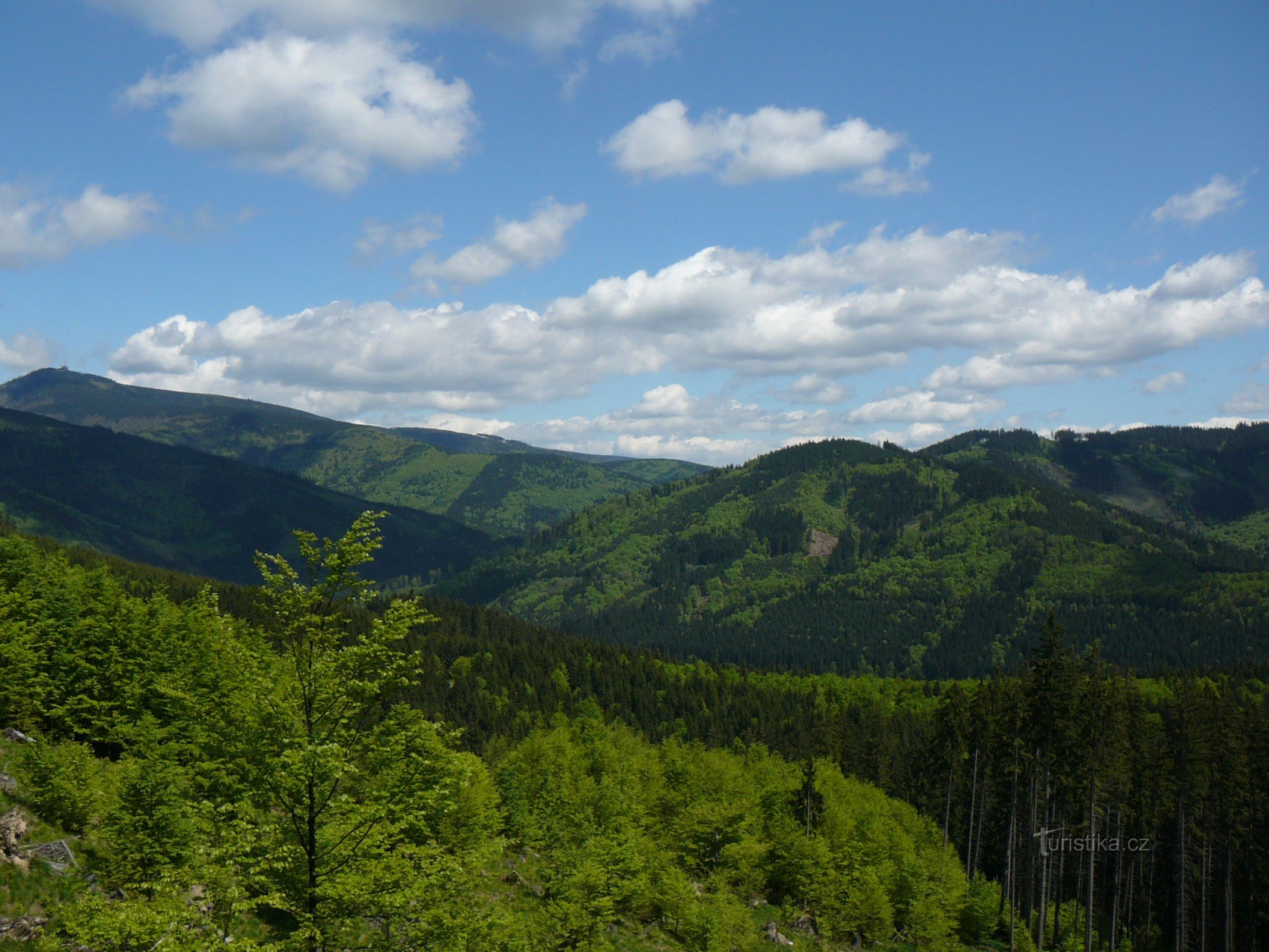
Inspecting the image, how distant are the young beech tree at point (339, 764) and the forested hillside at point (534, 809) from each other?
81 millimetres

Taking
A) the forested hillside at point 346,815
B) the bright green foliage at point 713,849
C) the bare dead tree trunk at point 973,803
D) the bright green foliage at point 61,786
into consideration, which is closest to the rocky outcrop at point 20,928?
the forested hillside at point 346,815

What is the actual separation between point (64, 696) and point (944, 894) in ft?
199

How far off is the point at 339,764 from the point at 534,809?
53588 mm

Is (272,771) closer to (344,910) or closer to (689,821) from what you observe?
(344,910)

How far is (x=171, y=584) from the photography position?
445 ft

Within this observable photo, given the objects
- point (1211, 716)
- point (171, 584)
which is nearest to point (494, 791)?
point (1211, 716)

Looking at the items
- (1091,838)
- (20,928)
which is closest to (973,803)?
(1091,838)

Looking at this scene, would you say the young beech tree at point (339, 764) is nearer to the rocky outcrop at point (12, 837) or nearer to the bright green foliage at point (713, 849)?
the rocky outcrop at point (12, 837)

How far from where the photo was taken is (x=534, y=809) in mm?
64562

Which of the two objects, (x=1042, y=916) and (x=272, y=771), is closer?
(x=272, y=771)

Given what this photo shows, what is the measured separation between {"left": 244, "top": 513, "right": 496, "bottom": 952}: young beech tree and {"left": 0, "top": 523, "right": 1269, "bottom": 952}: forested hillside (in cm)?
8

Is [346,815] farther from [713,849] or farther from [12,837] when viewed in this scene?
[713,849]

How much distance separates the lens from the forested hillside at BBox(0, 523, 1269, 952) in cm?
1683

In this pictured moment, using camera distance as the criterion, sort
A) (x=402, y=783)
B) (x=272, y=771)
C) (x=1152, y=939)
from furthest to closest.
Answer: (x=1152, y=939) < (x=402, y=783) < (x=272, y=771)
